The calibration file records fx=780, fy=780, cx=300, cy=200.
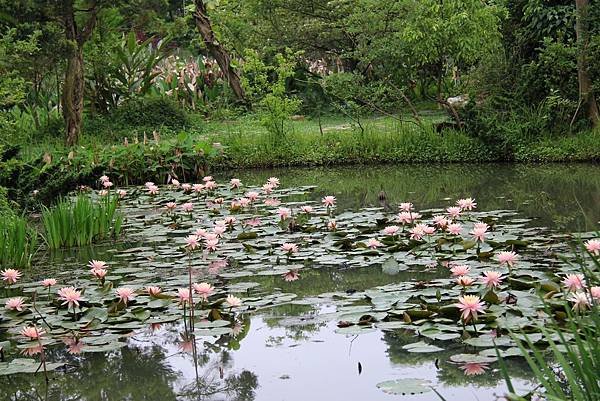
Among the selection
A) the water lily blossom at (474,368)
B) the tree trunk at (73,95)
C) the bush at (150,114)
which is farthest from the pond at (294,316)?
the bush at (150,114)

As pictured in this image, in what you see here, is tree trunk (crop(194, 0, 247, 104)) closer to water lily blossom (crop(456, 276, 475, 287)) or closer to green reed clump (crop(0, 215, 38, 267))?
green reed clump (crop(0, 215, 38, 267))

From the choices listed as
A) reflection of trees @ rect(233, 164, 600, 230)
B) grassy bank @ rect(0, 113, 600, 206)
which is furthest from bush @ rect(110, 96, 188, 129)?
reflection of trees @ rect(233, 164, 600, 230)

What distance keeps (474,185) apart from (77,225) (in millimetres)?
4680

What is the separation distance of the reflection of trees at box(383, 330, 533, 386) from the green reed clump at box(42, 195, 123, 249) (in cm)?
341

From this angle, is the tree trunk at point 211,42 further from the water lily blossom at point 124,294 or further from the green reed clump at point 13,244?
the water lily blossom at point 124,294

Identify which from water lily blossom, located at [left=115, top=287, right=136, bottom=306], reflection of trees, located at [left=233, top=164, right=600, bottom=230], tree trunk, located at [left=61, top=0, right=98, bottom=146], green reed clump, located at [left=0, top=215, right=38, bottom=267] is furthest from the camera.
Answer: tree trunk, located at [left=61, top=0, right=98, bottom=146]

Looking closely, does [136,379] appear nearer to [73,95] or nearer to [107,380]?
[107,380]

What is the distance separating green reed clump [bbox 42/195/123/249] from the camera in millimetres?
6164

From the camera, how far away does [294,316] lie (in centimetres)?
408

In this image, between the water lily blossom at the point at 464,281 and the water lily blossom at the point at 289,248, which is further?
the water lily blossom at the point at 289,248

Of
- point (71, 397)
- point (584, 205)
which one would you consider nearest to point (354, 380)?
point (71, 397)

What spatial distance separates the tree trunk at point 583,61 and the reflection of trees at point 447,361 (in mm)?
8139

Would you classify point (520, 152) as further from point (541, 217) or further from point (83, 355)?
point (83, 355)

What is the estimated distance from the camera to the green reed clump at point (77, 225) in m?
6.16
